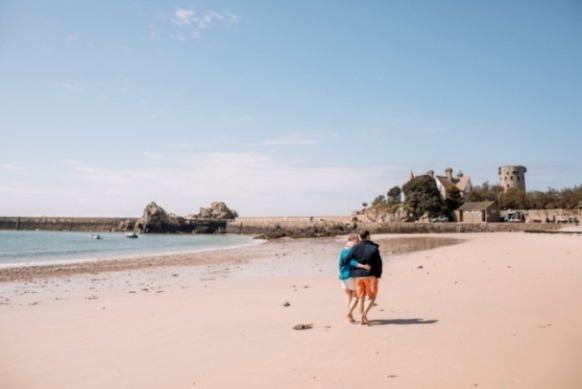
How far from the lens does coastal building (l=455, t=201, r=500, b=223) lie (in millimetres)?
71188

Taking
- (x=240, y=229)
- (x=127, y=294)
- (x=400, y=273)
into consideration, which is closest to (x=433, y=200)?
(x=240, y=229)

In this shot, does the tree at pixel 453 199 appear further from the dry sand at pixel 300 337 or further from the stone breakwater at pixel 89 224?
the dry sand at pixel 300 337

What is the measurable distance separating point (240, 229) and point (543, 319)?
9878cm

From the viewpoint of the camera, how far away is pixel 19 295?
13258 mm

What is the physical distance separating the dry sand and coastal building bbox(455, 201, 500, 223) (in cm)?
6281

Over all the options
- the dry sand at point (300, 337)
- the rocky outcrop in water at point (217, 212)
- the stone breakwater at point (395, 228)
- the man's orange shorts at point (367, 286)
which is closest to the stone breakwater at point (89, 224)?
the rocky outcrop in water at point (217, 212)

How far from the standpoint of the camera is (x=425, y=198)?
7844cm

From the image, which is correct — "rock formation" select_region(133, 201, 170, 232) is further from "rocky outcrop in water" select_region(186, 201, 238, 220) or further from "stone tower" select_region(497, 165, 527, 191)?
"stone tower" select_region(497, 165, 527, 191)

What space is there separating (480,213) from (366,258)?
234ft

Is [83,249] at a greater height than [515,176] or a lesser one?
lesser

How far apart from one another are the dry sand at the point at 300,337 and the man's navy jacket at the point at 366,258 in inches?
39.4

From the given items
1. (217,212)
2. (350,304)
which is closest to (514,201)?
(217,212)

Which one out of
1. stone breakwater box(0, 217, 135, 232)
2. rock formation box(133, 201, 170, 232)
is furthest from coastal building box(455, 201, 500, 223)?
stone breakwater box(0, 217, 135, 232)

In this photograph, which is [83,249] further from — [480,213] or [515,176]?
[515,176]
